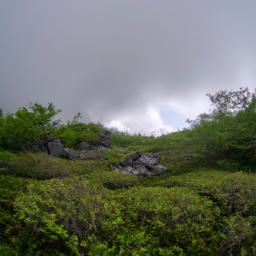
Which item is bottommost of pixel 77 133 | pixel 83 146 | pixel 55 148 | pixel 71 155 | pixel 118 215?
pixel 118 215

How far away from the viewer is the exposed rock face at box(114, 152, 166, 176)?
49.5ft

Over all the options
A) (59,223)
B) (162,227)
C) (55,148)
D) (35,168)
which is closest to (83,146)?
(55,148)

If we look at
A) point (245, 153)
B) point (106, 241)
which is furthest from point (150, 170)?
point (106, 241)

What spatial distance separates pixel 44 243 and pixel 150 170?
28.5 feet

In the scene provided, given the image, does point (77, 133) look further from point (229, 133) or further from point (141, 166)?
point (229, 133)

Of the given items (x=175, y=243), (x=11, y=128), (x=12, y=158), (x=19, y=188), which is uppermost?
(x=11, y=128)

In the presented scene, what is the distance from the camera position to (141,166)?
1555cm

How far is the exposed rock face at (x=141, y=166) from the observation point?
594 inches

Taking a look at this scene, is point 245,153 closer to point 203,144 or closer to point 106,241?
point 203,144

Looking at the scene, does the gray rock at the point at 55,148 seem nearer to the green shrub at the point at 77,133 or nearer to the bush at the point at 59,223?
the green shrub at the point at 77,133

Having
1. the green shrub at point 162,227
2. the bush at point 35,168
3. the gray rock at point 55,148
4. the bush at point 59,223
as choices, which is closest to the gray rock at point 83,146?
the gray rock at point 55,148

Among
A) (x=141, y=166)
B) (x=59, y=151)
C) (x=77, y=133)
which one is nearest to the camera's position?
(x=141, y=166)

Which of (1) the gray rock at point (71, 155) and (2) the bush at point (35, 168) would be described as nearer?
(2) the bush at point (35, 168)

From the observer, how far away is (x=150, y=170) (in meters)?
15.2
